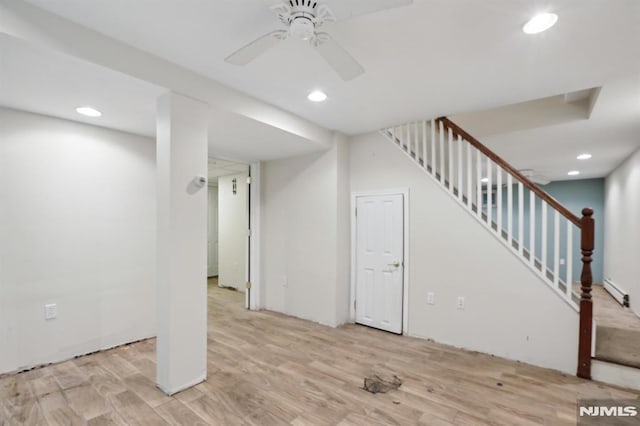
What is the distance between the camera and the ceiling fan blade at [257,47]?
5.17ft

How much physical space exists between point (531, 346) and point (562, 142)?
2664 mm

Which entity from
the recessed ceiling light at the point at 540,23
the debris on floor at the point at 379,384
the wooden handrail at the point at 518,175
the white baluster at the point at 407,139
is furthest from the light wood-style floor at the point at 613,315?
the recessed ceiling light at the point at 540,23

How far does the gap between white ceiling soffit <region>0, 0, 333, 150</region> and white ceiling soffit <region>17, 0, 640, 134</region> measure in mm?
14

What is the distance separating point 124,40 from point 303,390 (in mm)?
2838

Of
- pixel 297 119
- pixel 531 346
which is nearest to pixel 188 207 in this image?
pixel 297 119

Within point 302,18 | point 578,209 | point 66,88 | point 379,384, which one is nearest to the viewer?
point 302,18

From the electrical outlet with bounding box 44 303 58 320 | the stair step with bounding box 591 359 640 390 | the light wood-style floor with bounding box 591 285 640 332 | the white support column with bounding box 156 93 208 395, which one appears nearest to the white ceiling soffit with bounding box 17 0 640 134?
the white support column with bounding box 156 93 208 395

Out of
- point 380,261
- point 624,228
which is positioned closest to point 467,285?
point 380,261

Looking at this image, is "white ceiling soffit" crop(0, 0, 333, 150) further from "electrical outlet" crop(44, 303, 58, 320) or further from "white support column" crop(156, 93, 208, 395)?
"electrical outlet" crop(44, 303, 58, 320)

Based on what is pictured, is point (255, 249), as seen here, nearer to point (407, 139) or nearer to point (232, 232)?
point (232, 232)

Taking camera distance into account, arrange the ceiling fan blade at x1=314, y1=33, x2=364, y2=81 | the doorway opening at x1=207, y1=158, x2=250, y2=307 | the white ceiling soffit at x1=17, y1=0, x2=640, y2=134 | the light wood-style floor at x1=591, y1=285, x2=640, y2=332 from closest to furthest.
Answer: the ceiling fan blade at x1=314, y1=33, x2=364, y2=81
the white ceiling soffit at x1=17, y1=0, x2=640, y2=134
the light wood-style floor at x1=591, y1=285, x2=640, y2=332
the doorway opening at x1=207, y1=158, x2=250, y2=307

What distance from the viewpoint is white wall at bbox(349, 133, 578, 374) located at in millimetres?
2803

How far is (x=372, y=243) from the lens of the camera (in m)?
3.91

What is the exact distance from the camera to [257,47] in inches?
66.1
